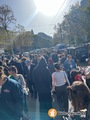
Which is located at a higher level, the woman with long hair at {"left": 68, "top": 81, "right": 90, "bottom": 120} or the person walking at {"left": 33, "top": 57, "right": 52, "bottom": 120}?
the person walking at {"left": 33, "top": 57, "right": 52, "bottom": 120}

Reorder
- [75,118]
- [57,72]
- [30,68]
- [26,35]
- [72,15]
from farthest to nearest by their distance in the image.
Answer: [26,35], [72,15], [30,68], [57,72], [75,118]

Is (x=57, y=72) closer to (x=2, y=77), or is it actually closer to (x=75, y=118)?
(x=2, y=77)

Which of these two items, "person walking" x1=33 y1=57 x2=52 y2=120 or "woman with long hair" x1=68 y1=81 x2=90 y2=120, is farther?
"person walking" x1=33 y1=57 x2=52 y2=120

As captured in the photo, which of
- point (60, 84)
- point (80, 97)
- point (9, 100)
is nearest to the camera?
point (80, 97)

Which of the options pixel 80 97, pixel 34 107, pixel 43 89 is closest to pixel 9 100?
pixel 80 97

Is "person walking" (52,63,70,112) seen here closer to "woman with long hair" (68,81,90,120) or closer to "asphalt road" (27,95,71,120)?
"asphalt road" (27,95,71,120)

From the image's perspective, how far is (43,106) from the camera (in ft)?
19.5

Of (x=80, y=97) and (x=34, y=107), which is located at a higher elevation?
(x=80, y=97)

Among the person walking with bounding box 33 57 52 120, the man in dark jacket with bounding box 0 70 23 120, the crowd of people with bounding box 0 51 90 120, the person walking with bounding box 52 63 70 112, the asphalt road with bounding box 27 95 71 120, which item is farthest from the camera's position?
the asphalt road with bounding box 27 95 71 120

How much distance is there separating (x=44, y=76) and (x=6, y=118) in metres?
1.97

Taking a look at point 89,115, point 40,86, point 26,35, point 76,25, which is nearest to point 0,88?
point 40,86

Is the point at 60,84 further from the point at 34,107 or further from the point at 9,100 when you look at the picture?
the point at 9,100

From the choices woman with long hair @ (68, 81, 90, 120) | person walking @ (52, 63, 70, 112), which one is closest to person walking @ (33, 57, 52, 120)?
person walking @ (52, 63, 70, 112)

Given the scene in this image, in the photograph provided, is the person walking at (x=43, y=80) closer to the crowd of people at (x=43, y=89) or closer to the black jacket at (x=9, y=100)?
the crowd of people at (x=43, y=89)
